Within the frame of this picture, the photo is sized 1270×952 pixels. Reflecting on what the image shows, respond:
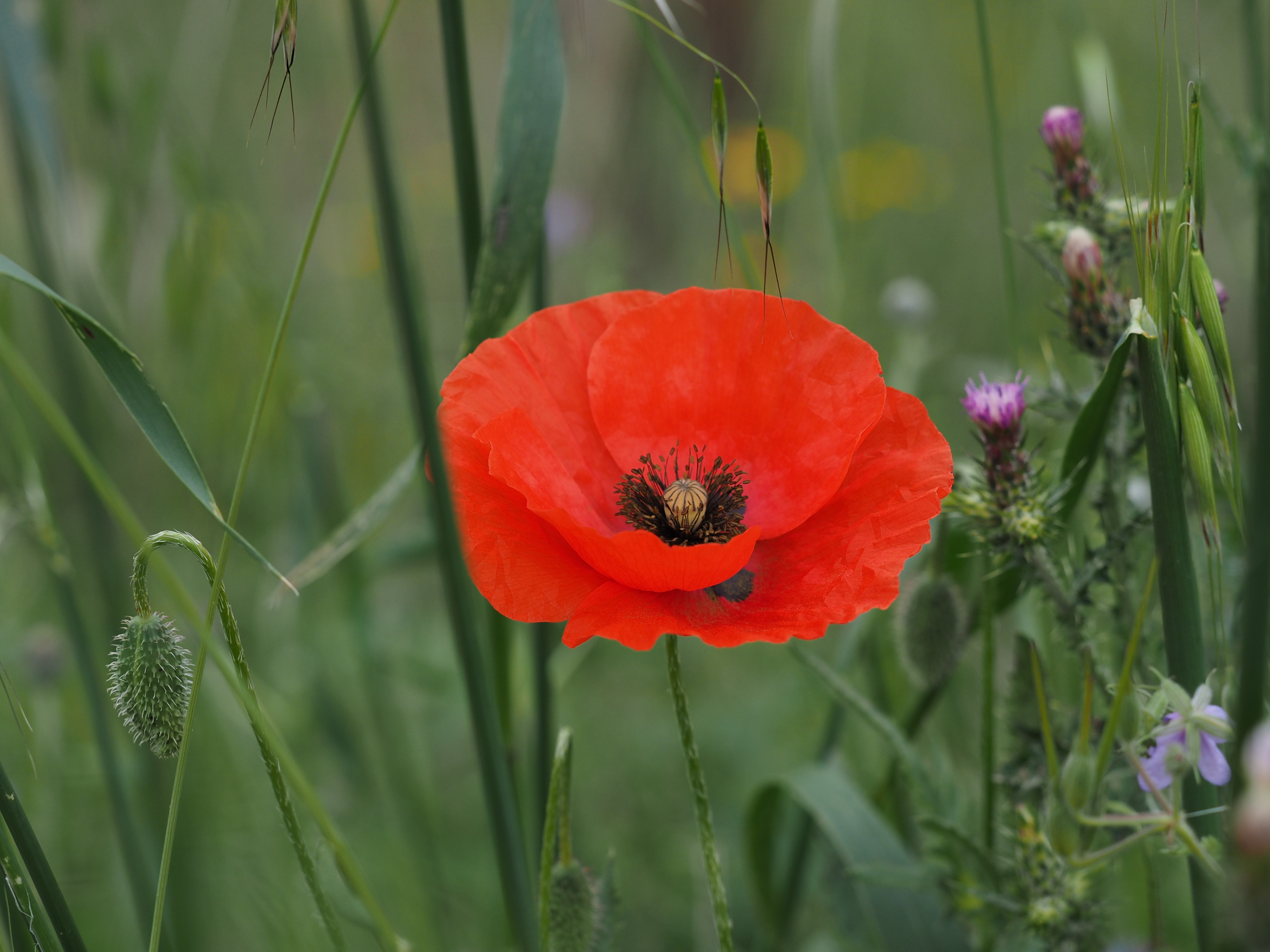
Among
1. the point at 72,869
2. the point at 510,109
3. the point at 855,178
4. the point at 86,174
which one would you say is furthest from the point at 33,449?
the point at 855,178

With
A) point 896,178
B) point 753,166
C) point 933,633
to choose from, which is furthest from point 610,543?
point 896,178

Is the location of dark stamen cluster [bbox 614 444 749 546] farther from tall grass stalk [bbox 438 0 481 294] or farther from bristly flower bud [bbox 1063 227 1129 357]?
bristly flower bud [bbox 1063 227 1129 357]

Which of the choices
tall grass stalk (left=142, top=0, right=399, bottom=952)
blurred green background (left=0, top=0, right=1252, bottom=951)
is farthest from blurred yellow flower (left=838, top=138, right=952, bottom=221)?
tall grass stalk (left=142, top=0, right=399, bottom=952)

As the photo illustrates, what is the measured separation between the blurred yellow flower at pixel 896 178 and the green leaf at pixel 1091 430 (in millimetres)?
2037

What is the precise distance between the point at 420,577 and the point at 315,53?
56.1 inches

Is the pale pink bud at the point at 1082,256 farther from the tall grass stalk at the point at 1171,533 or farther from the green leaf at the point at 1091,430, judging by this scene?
the tall grass stalk at the point at 1171,533

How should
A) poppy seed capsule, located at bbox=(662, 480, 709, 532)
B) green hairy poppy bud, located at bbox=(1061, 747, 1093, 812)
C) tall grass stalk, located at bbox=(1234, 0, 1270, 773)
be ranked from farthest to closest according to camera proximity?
poppy seed capsule, located at bbox=(662, 480, 709, 532)
green hairy poppy bud, located at bbox=(1061, 747, 1093, 812)
tall grass stalk, located at bbox=(1234, 0, 1270, 773)

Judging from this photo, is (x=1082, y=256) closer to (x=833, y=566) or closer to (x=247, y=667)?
(x=833, y=566)

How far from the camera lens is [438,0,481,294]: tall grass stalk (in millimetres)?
752

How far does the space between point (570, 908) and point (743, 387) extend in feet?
1.53

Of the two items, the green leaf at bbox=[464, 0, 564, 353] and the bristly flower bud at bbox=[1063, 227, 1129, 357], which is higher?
the green leaf at bbox=[464, 0, 564, 353]

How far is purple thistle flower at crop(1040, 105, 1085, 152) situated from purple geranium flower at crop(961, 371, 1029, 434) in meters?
0.30

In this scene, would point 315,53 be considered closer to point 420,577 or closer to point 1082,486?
point 420,577

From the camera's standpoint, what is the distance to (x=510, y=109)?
83cm
